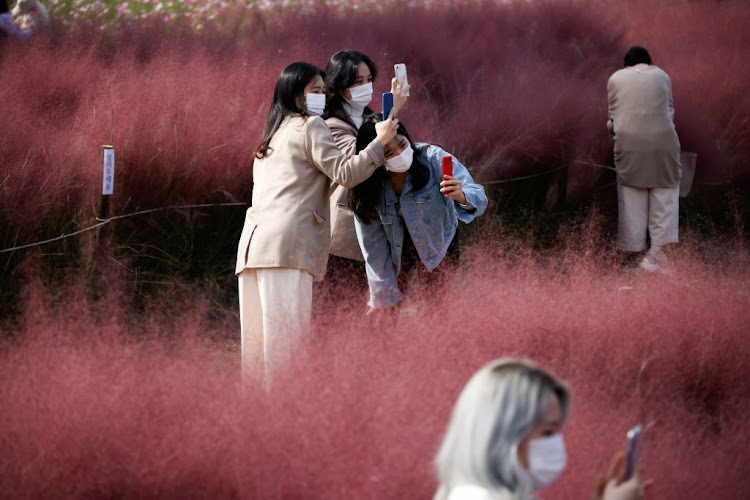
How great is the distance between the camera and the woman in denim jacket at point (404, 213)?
3971mm

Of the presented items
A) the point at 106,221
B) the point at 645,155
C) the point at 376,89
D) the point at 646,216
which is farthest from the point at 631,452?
the point at 376,89

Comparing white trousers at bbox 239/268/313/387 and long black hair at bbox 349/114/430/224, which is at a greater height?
long black hair at bbox 349/114/430/224

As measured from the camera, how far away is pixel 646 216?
650 cm

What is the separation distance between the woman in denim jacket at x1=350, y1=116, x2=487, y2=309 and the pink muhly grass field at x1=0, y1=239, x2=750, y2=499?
12 centimetres

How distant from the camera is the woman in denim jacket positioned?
397 cm

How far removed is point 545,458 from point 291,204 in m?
1.87

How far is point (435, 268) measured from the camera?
4047mm

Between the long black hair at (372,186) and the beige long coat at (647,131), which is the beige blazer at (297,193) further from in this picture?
the beige long coat at (647,131)

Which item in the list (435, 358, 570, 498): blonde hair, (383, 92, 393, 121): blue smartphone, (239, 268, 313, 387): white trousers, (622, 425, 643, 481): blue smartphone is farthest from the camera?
(383, 92, 393, 121): blue smartphone

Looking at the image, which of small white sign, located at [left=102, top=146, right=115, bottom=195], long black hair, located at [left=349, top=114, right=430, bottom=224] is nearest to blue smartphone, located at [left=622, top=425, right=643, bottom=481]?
long black hair, located at [left=349, top=114, right=430, bottom=224]

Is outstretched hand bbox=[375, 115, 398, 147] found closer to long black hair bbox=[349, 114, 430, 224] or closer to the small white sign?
long black hair bbox=[349, 114, 430, 224]

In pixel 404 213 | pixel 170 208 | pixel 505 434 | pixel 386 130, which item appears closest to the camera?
pixel 505 434

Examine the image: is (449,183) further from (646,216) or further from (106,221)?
(646,216)

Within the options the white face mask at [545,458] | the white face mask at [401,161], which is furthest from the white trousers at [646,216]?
the white face mask at [545,458]
